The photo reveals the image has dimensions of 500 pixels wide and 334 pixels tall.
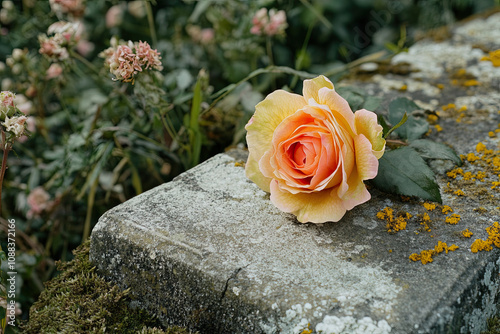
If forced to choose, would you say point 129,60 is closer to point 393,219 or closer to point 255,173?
point 255,173

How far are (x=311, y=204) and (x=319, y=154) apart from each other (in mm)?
150

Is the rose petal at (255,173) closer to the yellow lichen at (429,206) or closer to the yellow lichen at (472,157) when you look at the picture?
the yellow lichen at (429,206)

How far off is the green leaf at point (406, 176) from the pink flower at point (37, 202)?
60.0 inches

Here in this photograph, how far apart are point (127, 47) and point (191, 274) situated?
2.67 ft

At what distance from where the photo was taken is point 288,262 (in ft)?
3.71

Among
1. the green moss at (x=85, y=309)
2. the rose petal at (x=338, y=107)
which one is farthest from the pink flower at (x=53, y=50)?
the rose petal at (x=338, y=107)

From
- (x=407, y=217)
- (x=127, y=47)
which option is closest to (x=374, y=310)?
(x=407, y=217)

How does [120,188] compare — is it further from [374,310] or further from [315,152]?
[374,310]

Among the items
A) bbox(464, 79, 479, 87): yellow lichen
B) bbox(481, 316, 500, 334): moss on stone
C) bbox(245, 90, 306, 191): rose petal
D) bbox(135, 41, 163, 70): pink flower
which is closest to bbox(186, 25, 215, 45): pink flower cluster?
bbox(135, 41, 163, 70): pink flower

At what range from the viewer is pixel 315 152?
116cm

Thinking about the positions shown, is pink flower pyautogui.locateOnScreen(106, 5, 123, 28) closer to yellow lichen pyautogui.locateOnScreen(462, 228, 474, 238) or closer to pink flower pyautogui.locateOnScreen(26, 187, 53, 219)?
pink flower pyautogui.locateOnScreen(26, 187, 53, 219)

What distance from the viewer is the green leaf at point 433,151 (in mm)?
1360

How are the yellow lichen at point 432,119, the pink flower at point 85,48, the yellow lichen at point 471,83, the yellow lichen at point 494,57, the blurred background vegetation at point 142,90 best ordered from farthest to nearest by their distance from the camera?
the pink flower at point 85,48
the yellow lichen at point 494,57
the yellow lichen at point 471,83
the blurred background vegetation at point 142,90
the yellow lichen at point 432,119

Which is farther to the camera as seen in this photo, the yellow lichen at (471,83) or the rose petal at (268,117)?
the yellow lichen at (471,83)
